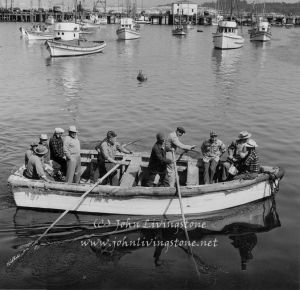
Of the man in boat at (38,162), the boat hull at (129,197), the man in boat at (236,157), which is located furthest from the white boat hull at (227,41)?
the man in boat at (38,162)

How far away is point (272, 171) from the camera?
13.7 meters

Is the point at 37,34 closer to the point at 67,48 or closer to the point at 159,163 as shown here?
the point at 67,48

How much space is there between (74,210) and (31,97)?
2125 centimetres

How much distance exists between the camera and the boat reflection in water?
11172mm

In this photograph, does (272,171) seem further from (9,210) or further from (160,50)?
(160,50)

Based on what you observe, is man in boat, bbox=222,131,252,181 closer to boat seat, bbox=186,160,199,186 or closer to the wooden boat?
the wooden boat

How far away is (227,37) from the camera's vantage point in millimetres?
69938

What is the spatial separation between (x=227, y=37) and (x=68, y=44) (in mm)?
27532

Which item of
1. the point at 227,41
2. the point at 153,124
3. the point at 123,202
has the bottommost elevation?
the point at 153,124

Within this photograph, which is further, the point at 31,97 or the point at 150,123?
the point at 31,97

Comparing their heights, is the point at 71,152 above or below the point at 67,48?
below

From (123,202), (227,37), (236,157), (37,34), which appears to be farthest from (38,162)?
(37,34)

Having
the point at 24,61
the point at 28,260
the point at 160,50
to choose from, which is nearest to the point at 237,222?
the point at 28,260

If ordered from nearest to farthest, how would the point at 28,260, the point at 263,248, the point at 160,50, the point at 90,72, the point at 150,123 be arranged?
1. the point at 28,260
2. the point at 263,248
3. the point at 150,123
4. the point at 90,72
5. the point at 160,50
